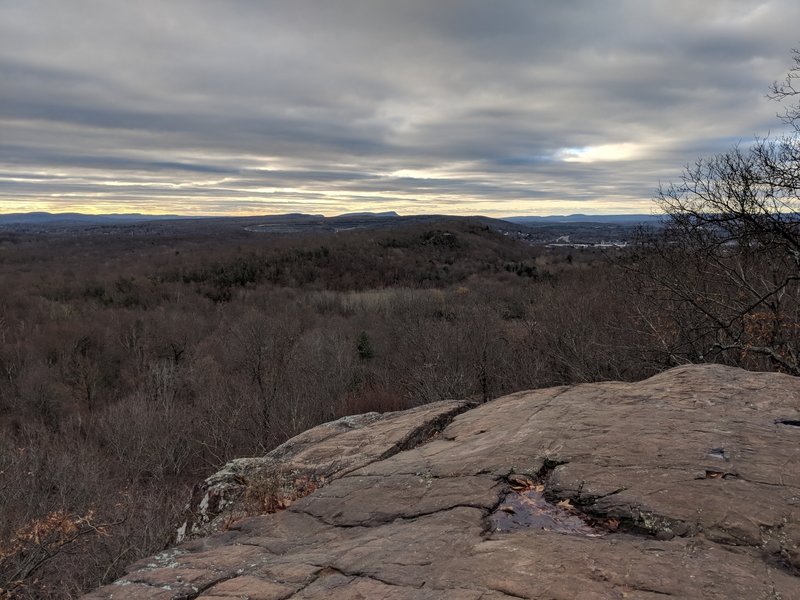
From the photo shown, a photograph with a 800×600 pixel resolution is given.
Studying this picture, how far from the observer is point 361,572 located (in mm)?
3297

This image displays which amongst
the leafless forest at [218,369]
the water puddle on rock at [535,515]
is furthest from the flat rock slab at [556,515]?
the leafless forest at [218,369]

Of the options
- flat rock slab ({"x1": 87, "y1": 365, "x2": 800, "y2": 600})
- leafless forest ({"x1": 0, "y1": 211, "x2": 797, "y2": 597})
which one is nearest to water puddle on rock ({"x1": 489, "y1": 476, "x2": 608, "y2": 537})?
flat rock slab ({"x1": 87, "y1": 365, "x2": 800, "y2": 600})

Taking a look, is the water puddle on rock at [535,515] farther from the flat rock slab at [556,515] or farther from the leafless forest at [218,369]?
the leafless forest at [218,369]

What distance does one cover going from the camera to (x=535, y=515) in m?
3.73

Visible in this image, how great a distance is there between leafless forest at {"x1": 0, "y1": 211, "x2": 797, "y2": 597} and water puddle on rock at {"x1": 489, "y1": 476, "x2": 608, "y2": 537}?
6166 mm

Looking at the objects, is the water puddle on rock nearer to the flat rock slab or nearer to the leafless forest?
the flat rock slab

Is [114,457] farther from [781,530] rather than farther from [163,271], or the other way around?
[163,271]

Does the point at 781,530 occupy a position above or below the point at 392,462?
above

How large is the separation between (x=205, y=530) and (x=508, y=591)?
3708mm

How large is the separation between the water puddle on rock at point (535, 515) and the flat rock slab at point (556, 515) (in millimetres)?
14

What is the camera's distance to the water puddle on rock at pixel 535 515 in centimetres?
352

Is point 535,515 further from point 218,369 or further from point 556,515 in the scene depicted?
point 218,369

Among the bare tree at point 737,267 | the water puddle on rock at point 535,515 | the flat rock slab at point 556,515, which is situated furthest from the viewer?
the bare tree at point 737,267

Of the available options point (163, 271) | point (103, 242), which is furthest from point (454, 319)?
point (103, 242)
